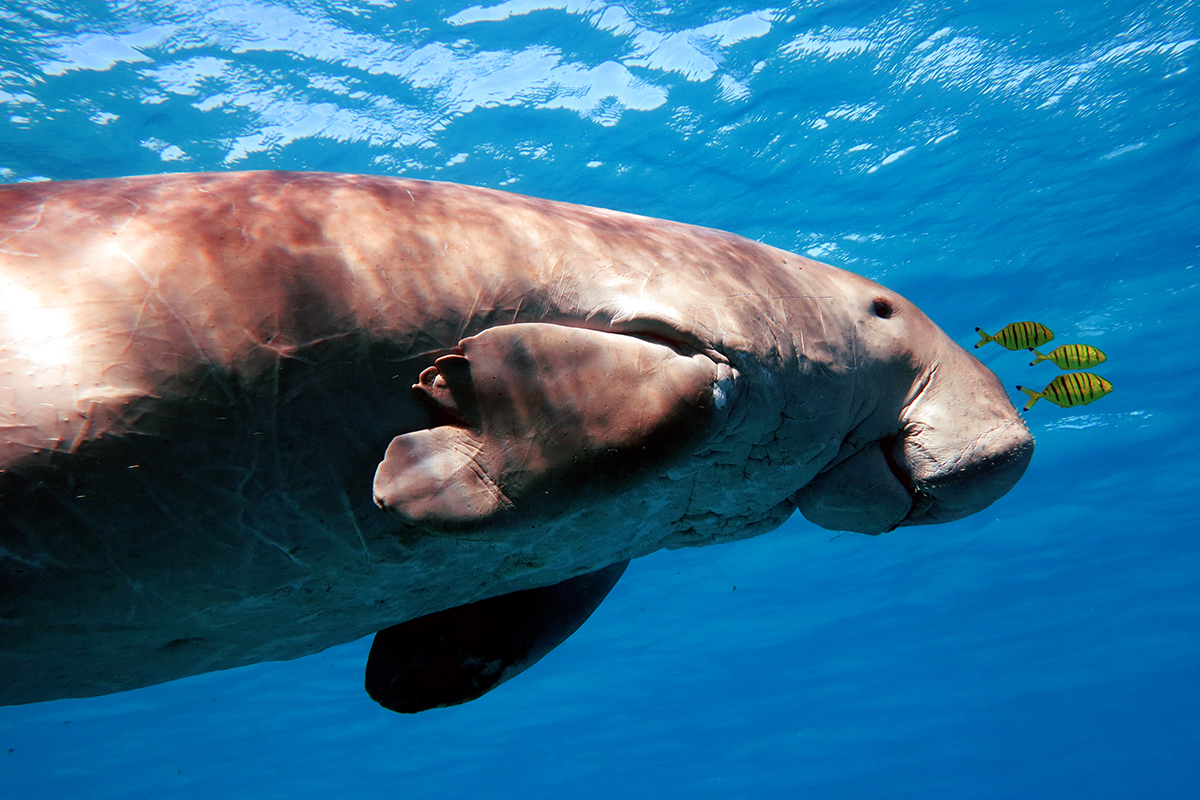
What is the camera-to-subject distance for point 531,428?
5.84ft

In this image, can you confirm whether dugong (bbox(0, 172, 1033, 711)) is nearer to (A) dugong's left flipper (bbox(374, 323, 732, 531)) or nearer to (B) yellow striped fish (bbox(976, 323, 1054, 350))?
(A) dugong's left flipper (bbox(374, 323, 732, 531))

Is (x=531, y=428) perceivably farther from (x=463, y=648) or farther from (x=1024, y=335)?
(x=1024, y=335)

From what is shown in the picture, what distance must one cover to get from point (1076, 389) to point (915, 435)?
12.0 ft

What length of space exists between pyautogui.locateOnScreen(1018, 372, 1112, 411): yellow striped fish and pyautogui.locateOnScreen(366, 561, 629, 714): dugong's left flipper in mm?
4156

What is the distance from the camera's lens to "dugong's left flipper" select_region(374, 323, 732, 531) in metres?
1.75

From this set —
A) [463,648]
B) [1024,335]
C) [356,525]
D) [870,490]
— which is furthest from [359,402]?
[1024,335]

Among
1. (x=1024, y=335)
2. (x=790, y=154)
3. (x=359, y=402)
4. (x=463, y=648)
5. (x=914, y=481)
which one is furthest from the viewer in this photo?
(x=790, y=154)

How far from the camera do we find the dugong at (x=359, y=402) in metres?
1.72

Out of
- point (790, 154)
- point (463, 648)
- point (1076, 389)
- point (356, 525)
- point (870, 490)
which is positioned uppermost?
point (790, 154)

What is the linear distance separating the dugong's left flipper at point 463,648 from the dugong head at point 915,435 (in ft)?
3.45

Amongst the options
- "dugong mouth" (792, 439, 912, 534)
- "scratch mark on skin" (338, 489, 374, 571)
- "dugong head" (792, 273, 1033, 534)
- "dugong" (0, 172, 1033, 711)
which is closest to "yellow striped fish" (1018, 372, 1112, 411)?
"dugong head" (792, 273, 1033, 534)

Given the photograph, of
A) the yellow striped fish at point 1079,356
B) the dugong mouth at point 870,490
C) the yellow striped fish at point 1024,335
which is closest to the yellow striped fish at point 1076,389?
the yellow striped fish at point 1079,356

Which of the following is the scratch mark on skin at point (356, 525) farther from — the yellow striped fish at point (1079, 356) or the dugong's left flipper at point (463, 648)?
the yellow striped fish at point (1079, 356)

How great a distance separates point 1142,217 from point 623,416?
14381 millimetres
